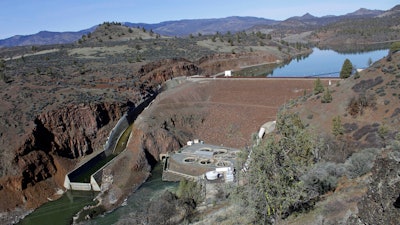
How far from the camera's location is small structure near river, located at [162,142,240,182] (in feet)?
100

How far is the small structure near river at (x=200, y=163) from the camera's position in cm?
3049

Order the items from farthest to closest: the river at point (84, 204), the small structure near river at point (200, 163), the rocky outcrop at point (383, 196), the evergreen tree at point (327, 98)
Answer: the evergreen tree at point (327, 98)
the small structure near river at point (200, 163)
the river at point (84, 204)
the rocky outcrop at point (383, 196)

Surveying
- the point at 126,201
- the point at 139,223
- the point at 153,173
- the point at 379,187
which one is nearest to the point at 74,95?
the point at 153,173

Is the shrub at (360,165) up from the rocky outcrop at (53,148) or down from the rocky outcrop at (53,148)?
up

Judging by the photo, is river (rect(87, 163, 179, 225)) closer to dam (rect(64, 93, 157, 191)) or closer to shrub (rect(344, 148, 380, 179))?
dam (rect(64, 93, 157, 191))

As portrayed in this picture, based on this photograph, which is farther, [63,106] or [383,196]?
[63,106]

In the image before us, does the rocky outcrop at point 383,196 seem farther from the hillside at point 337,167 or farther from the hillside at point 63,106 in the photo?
the hillside at point 63,106

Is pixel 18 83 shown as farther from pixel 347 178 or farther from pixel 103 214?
pixel 347 178

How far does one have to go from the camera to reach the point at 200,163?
33.9 metres

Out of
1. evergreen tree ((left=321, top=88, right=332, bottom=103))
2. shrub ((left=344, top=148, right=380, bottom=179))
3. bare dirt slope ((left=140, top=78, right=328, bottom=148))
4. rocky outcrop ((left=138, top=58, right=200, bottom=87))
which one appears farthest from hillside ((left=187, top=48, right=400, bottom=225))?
rocky outcrop ((left=138, top=58, right=200, bottom=87))

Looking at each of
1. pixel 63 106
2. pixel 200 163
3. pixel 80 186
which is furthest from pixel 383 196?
pixel 63 106

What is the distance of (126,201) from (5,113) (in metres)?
17.7

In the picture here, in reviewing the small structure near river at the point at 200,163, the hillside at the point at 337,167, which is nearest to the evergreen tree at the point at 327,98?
the hillside at the point at 337,167

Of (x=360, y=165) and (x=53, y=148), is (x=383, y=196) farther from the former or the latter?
(x=53, y=148)
